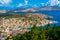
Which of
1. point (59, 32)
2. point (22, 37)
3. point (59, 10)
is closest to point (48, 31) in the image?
point (59, 32)

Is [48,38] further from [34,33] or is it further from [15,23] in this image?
[15,23]

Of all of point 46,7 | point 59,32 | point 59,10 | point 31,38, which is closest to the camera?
point 31,38

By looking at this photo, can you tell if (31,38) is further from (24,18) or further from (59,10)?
(59,10)

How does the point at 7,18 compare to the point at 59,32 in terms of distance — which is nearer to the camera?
the point at 59,32

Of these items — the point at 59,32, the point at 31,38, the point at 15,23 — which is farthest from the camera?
the point at 15,23

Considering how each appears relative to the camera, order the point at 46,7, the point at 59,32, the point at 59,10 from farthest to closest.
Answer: the point at 46,7, the point at 59,10, the point at 59,32

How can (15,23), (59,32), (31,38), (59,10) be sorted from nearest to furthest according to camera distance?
(31,38) < (59,32) < (15,23) < (59,10)

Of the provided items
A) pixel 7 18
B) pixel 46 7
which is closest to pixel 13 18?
pixel 7 18

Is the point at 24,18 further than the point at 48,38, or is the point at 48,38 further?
the point at 24,18

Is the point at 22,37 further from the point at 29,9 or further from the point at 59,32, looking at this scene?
the point at 29,9
